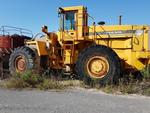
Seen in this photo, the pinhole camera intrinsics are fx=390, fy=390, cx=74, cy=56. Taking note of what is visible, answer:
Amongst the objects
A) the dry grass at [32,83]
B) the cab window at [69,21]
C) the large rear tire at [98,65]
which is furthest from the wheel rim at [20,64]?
the large rear tire at [98,65]

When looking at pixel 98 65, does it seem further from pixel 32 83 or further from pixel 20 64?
pixel 20 64

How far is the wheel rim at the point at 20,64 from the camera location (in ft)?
56.9

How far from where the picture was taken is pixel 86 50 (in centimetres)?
1541

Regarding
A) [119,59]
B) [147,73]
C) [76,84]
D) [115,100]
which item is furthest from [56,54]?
A: [115,100]

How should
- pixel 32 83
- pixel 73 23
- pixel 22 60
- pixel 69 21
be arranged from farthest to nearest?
pixel 22 60 < pixel 69 21 < pixel 73 23 < pixel 32 83

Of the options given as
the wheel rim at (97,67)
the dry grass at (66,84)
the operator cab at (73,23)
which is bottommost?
the dry grass at (66,84)

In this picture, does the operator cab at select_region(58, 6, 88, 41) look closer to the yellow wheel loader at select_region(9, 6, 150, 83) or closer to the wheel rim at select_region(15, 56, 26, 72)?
the yellow wheel loader at select_region(9, 6, 150, 83)

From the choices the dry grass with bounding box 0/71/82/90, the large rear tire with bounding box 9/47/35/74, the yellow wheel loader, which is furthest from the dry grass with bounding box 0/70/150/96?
the large rear tire with bounding box 9/47/35/74

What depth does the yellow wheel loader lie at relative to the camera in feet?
49.3

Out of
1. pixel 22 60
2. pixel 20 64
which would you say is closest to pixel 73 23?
pixel 22 60

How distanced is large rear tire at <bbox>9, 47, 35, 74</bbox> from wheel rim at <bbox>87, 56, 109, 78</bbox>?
2.93 meters

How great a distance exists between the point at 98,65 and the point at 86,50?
2.65ft

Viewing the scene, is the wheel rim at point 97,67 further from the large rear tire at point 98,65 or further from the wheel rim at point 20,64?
the wheel rim at point 20,64

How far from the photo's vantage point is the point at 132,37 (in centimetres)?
1561
